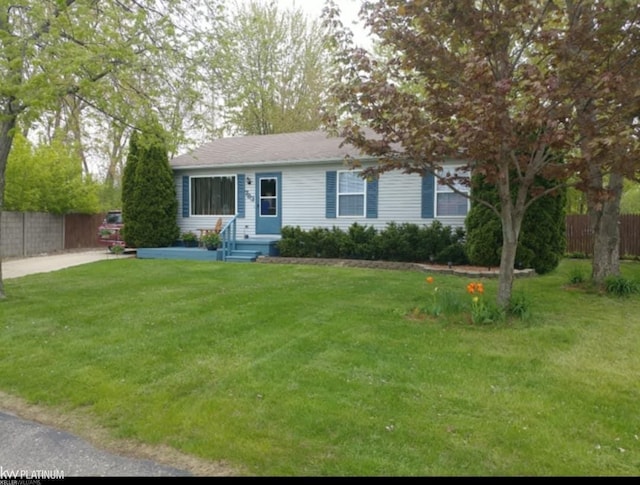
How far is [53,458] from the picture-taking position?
3080 mm

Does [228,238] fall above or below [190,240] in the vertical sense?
above

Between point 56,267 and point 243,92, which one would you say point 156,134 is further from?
point 56,267

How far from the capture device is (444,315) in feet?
20.5

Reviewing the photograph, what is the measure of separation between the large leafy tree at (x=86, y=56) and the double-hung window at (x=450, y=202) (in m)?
7.06

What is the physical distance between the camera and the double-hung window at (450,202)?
12.3 m

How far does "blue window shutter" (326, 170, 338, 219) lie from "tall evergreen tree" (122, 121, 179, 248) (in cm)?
547

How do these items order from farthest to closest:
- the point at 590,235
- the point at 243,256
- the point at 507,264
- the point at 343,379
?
the point at 590,235
the point at 243,256
the point at 507,264
the point at 343,379

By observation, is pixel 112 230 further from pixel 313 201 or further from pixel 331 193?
pixel 331 193

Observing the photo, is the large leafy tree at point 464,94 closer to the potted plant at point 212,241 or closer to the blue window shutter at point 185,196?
the potted plant at point 212,241

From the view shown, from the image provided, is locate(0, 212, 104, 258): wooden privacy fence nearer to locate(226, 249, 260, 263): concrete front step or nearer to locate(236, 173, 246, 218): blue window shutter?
locate(236, 173, 246, 218): blue window shutter

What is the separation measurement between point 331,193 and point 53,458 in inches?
446

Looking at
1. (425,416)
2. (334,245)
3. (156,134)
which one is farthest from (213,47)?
(425,416)

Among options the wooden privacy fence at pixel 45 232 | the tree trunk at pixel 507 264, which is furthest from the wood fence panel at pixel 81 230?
the tree trunk at pixel 507 264

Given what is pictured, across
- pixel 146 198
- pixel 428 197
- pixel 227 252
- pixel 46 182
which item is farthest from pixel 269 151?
pixel 46 182
